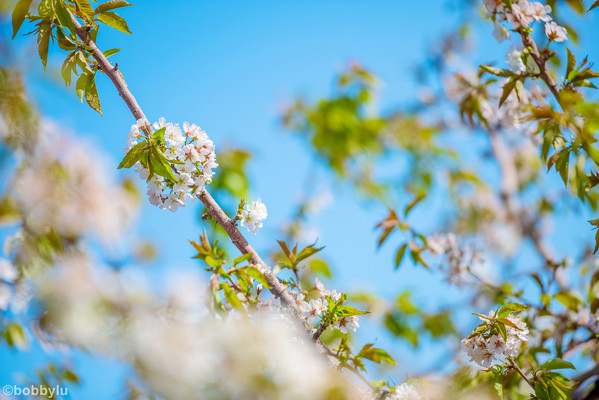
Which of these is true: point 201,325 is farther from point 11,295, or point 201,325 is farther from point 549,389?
point 11,295

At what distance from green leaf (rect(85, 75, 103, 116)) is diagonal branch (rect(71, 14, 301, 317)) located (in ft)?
0.17

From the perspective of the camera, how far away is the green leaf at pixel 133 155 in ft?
3.35

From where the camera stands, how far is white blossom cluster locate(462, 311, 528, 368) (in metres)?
1.14

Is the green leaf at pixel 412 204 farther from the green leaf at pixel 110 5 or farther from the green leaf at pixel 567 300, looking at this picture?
the green leaf at pixel 110 5

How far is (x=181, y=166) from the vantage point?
3.52ft

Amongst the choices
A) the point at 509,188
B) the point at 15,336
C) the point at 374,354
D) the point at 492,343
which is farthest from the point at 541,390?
the point at 509,188

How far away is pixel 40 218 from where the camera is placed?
150cm

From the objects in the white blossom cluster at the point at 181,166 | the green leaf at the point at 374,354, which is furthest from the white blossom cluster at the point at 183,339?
the white blossom cluster at the point at 181,166

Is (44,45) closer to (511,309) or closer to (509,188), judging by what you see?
(511,309)

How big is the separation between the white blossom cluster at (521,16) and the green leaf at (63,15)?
1.38 m

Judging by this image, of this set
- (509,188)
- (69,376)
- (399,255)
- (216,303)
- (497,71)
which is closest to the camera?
(216,303)

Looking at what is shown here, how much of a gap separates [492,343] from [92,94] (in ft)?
4.76

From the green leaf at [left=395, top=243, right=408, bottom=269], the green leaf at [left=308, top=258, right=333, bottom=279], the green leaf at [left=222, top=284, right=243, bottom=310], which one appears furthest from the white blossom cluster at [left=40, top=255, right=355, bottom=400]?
the green leaf at [left=308, top=258, right=333, bottom=279]

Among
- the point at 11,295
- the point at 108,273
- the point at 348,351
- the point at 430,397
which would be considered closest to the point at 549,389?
the point at 430,397
